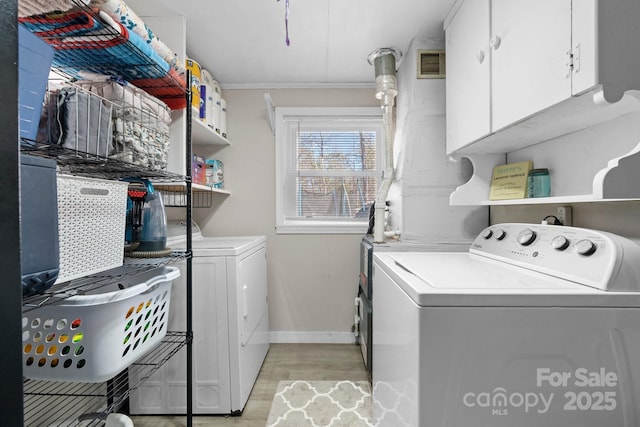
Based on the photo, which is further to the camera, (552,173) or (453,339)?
(552,173)

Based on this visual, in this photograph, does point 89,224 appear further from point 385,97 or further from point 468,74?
point 385,97

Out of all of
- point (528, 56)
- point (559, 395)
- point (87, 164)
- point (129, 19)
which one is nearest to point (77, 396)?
point (87, 164)

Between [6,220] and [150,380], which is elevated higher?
[6,220]

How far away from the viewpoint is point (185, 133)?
1.60 m

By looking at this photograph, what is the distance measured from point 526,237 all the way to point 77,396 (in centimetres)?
206

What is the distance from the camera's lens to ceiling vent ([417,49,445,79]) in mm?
1900

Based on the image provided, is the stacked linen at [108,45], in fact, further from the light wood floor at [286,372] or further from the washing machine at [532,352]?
the light wood floor at [286,372]

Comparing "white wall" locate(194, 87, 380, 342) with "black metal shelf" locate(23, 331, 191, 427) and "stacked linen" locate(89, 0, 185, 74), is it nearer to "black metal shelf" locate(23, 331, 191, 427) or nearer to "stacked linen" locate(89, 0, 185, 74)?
"black metal shelf" locate(23, 331, 191, 427)

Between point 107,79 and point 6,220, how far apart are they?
3.02 ft

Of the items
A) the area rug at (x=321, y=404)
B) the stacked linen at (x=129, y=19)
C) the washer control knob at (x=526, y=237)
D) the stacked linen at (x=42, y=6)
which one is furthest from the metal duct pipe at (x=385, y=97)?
the stacked linen at (x=42, y=6)

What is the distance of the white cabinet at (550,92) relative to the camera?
74 centimetres

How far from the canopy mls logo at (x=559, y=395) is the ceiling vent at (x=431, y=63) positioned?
1.74m

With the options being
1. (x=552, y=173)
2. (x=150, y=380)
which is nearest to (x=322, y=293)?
(x=150, y=380)

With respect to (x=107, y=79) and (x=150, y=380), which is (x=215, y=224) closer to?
(x=150, y=380)
